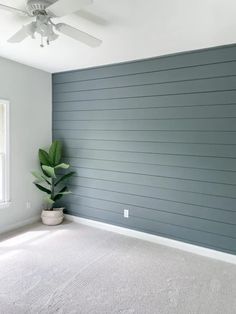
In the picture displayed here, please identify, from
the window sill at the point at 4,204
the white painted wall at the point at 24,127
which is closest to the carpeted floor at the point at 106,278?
Answer: the window sill at the point at 4,204

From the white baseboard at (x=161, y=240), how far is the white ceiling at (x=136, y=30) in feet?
8.07

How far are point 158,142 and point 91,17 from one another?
174 centimetres

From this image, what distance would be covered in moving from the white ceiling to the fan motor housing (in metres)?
0.15

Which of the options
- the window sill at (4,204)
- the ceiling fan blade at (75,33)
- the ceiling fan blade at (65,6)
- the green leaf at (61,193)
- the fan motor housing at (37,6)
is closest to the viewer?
the ceiling fan blade at (65,6)

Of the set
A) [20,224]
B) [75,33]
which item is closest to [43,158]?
[20,224]

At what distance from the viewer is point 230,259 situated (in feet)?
9.68

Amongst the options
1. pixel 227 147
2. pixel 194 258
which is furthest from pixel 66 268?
pixel 227 147

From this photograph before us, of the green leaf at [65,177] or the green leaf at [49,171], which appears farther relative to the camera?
the green leaf at [65,177]

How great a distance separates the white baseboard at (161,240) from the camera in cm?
301

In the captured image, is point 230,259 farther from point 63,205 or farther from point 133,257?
point 63,205

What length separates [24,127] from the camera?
3.95 m

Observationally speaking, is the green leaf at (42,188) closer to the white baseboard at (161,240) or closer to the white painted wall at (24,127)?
the white painted wall at (24,127)

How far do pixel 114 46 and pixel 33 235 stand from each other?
9.17 feet

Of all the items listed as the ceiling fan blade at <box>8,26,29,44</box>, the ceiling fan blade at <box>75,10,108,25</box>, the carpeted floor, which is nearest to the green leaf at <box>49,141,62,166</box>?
the carpeted floor
